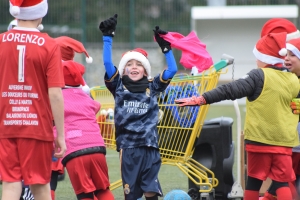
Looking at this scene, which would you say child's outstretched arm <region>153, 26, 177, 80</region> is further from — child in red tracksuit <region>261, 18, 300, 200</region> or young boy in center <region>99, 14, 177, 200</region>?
child in red tracksuit <region>261, 18, 300, 200</region>

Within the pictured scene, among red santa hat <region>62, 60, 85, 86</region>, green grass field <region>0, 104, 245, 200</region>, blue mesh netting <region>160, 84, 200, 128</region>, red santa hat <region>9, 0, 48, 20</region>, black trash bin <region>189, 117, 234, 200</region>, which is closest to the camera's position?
red santa hat <region>9, 0, 48, 20</region>

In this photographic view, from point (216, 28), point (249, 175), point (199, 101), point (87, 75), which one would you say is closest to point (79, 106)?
point (199, 101)

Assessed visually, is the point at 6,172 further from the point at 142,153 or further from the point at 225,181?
the point at 225,181

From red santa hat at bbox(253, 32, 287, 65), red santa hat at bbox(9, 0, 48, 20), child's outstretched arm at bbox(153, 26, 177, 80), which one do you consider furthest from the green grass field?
red santa hat at bbox(9, 0, 48, 20)

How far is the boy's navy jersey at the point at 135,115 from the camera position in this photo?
5988 mm

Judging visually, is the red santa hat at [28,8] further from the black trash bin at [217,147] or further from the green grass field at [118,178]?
the green grass field at [118,178]

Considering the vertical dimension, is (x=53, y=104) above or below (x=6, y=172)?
above

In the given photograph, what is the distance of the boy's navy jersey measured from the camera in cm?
599

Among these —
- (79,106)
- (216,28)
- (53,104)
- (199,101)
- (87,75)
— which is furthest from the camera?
(216,28)

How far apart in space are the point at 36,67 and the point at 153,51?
18532mm

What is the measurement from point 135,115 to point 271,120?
1123mm

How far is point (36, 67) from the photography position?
495 centimetres

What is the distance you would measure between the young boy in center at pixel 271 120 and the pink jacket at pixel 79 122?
1.16m

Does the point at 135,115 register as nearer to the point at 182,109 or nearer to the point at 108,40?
the point at 108,40
